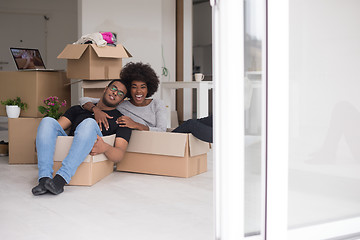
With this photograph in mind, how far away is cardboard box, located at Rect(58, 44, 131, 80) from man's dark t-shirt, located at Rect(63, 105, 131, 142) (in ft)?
1.07

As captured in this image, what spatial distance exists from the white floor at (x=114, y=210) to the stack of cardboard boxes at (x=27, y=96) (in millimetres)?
488

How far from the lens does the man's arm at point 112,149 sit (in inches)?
Result: 110

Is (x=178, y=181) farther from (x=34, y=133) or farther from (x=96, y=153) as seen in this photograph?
(x=34, y=133)

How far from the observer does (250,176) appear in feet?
4.30

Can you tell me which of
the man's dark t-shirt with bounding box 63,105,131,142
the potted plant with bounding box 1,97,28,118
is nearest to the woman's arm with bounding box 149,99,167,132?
the man's dark t-shirt with bounding box 63,105,131,142

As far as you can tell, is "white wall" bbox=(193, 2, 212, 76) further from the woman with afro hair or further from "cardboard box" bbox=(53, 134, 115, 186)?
"cardboard box" bbox=(53, 134, 115, 186)

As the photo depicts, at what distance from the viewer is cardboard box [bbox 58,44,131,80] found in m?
3.41

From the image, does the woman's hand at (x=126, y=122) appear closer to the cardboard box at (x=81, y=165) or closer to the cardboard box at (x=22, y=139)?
the cardboard box at (x=81, y=165)

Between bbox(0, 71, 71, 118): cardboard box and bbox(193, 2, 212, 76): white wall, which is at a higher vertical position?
bbox(193, 2, 212, 76): white wall

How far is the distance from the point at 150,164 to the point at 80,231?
4.07 feet

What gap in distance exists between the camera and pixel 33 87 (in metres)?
3.58

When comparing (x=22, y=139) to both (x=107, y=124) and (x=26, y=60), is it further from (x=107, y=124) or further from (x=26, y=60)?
(x=107, y=124)

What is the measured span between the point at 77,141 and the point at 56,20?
619cm

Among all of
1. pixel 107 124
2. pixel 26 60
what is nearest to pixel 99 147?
pixel 107 124
